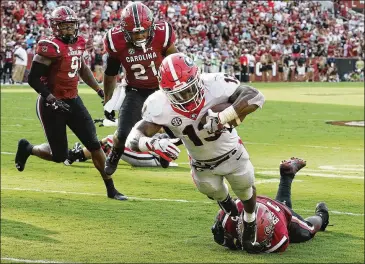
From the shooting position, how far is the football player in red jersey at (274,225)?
8.98 metres

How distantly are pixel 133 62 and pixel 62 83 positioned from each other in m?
0.71

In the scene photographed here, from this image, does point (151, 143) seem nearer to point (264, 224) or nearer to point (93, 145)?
point (264, 224)

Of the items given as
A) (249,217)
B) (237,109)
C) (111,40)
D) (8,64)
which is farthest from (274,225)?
(8,64)

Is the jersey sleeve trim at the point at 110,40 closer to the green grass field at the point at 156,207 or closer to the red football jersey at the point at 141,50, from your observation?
the red football jersey at the point at 141,50

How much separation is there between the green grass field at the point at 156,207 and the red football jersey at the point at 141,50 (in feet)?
5.75

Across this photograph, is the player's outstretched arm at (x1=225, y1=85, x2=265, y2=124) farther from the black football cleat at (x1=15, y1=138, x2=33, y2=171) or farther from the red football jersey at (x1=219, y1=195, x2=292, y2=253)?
the black football cleat at (x1=15, y1=138, x2=33, y2=171)

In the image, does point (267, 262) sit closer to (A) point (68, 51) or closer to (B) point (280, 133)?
(A) point (68, 51)

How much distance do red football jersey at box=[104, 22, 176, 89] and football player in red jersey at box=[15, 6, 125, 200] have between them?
0.47m

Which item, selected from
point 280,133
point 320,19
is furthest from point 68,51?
point 320,19

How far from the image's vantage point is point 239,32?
51844 mm

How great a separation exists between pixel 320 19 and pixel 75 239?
4967cm

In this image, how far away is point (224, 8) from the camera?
5300 centimetres

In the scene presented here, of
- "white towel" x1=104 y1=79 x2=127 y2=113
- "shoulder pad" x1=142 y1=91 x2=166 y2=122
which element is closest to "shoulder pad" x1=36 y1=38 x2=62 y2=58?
"white towel" x1=104 y1=79 x2=127 y2=113

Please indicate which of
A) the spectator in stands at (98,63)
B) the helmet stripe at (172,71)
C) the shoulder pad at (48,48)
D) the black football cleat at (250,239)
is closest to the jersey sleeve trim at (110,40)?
the shoulder pad at (48,48)
